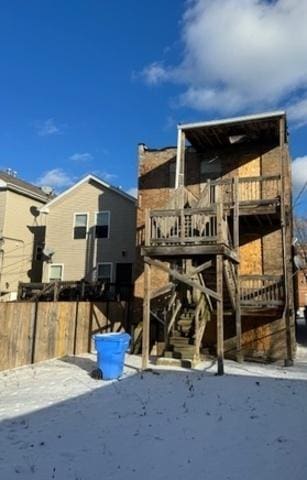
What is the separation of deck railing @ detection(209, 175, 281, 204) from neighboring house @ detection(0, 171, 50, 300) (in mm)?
12768

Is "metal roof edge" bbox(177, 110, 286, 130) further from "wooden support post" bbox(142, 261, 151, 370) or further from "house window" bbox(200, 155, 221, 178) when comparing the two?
"wooden support post" bbox(142, 261, 151, 370)

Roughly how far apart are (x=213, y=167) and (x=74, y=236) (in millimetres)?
8108

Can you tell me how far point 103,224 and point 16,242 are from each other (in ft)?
18.7

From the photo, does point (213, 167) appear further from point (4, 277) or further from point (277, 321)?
point (4, 277)

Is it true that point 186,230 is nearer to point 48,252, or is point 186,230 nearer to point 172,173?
point 172,173

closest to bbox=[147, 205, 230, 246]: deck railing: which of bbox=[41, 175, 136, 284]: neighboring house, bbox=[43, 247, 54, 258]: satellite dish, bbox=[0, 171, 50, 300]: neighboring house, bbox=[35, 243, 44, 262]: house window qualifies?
bbox=[41, 175, 136, 284]: neighboring house

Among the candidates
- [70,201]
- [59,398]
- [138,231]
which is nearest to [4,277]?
[70,201]

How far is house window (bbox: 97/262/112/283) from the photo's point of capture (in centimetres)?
2008

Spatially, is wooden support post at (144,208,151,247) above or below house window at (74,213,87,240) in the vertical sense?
below

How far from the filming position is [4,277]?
22.8m

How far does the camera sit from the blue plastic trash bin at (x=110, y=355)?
9.93 metres

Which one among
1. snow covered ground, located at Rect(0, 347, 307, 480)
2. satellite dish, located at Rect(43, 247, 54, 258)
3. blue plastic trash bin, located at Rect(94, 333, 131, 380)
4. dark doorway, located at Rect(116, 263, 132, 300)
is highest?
satellite dish, located at Rect(43, 247, 54, 258)

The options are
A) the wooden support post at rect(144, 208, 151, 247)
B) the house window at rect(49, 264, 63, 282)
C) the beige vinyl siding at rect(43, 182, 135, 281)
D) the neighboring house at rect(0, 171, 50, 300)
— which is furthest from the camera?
the neighboring house at rect(0, 171, 50, 300)

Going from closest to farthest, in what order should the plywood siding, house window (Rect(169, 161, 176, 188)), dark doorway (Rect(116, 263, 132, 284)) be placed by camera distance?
the plywood siding, house window (Rect(169, 161, 176, 188)), dark doorway (Rect(116, 263, 132, 284))
